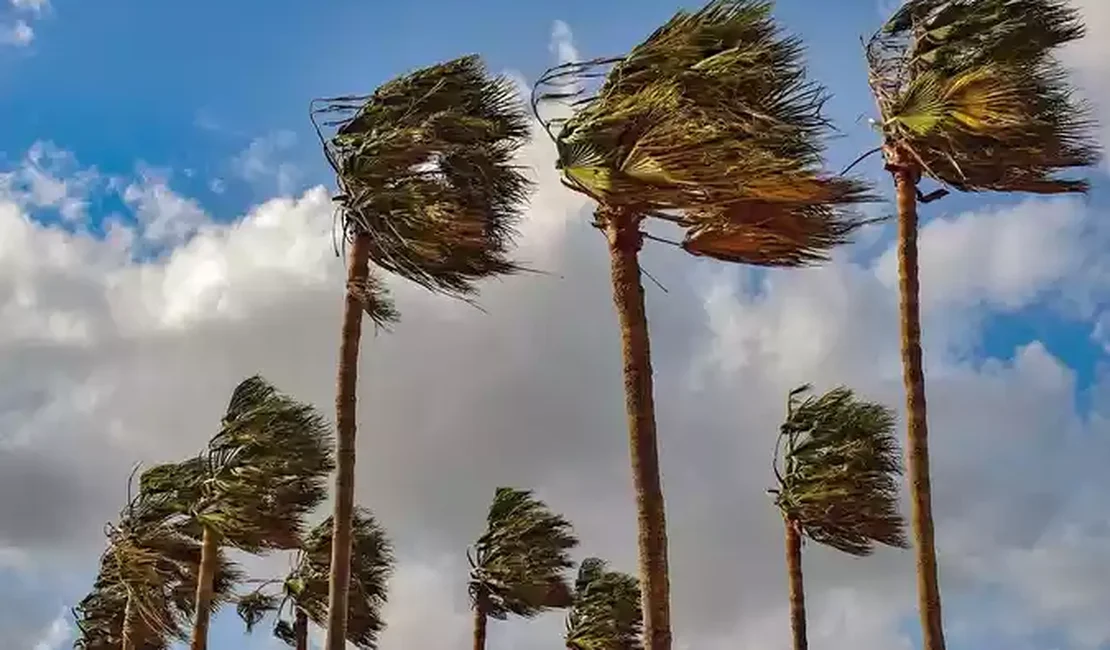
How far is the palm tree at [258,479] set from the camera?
21.7m

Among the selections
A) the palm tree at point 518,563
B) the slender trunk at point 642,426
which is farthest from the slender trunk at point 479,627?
the slender trunk at point 642,426

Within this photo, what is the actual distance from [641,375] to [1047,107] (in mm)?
7301

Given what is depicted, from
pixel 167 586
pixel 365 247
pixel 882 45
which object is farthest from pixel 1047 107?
pixel 167 586

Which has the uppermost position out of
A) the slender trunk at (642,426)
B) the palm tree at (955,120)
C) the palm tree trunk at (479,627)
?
the palm tree at (955,120)

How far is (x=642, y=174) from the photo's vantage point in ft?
39.6

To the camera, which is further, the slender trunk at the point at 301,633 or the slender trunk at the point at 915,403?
the slender trunk at the point at 301,633

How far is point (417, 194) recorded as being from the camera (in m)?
16.5

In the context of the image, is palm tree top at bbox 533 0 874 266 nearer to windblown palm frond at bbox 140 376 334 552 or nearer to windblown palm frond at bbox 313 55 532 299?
windblown palm frond at bbox 313 55 532 299

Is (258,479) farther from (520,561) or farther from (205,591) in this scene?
(520,561)

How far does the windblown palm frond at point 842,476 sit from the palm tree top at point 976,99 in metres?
7.15

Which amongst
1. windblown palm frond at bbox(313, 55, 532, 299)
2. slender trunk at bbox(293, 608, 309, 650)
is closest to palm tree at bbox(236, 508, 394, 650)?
slender trunk at bbox(293, 608, 309, 650)

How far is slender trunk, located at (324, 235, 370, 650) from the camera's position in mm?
16406

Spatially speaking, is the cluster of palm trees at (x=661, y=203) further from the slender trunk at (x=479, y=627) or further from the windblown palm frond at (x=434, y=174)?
the slender trunk at (x=479, y=627)

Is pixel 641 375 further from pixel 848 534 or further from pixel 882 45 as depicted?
pixel 848 534
